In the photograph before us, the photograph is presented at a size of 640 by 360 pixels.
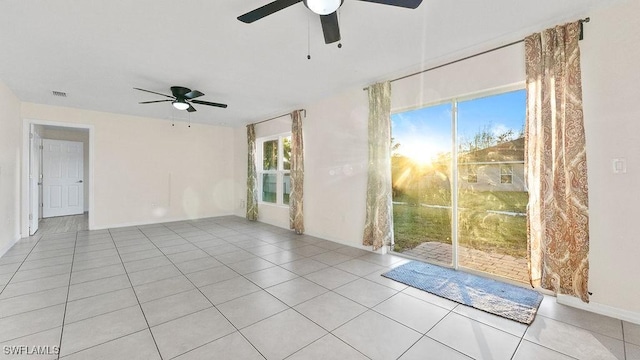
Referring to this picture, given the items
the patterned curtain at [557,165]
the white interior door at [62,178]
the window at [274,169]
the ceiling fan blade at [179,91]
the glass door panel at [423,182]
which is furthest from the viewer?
the white interior door at [62,178]

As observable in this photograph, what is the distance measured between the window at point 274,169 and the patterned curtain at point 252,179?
171 mm

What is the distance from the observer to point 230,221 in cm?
653

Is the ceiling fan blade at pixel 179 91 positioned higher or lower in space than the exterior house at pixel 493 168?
higher

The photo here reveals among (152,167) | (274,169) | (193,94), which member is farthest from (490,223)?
(152,167)

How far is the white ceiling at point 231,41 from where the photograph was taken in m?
2.20

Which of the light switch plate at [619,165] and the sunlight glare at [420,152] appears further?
the sunlight glare at [420,152]

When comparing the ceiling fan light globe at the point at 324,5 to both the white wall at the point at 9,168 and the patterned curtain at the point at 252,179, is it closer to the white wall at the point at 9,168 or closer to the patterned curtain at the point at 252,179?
the white wall at the point at 9,168

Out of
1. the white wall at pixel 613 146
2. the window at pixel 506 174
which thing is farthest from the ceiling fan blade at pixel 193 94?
the white wall at pixel 613 146

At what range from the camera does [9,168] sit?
13.6 ft

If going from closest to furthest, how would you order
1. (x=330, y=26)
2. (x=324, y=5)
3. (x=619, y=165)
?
(x=324, y=5)
(x=330, y=26)
(x=619, y=165)

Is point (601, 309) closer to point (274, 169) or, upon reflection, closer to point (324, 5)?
point (324, 5)

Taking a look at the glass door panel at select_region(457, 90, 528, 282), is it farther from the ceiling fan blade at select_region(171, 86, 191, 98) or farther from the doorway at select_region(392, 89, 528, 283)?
the ceiling fan blade at select_region(171, 86, 191, 98)

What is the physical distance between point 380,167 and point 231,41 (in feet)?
8.13

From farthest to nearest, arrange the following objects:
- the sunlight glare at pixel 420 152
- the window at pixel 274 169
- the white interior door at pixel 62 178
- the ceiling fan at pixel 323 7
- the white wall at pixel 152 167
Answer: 1. the white interior door at pixel 62 178
2. the window at pixel 274 169
3. the white wall at pixel 152 167
4. the sunlight glare at pixel 420 152
5. the ceiling fan at pixel 323 7
